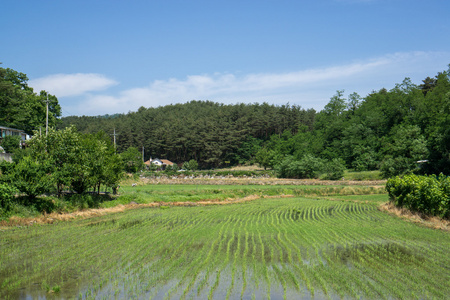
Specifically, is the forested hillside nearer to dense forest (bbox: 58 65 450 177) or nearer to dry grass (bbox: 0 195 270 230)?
dense forest (bbox: 58 65 450 177)

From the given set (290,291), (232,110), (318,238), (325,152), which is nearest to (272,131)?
(232,110)

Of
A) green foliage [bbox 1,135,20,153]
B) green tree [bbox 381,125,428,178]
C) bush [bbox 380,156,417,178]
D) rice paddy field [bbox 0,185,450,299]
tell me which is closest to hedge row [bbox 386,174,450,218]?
rice paddy field [bbox 0,185,450,299]

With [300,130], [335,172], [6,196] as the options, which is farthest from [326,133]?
[6,196]

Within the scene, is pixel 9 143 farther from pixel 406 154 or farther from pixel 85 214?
pixel 406 154

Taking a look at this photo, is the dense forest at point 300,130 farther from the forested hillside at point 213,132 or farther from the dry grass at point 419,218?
the dry grass at point 419,218

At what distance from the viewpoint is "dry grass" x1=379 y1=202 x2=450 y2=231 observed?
71.0 feet

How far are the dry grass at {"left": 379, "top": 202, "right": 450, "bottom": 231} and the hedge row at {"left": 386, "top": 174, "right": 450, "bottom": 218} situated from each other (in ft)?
1.11

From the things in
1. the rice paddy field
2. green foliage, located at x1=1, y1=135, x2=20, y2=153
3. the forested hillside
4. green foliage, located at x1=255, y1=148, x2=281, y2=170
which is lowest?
the rice paddy field

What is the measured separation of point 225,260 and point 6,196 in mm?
16146

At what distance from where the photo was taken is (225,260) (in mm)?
13852

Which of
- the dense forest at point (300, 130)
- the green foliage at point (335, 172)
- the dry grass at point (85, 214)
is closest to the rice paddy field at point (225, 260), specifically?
the dry grass at point (85, 214)

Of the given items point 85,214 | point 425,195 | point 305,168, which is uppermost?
point 425,195

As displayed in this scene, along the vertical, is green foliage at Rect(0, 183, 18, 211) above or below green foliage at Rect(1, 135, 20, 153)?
below

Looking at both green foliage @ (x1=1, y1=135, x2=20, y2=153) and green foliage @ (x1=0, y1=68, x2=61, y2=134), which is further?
green foliage @ (x1=0, y1=68, x2=61, y2=134)
